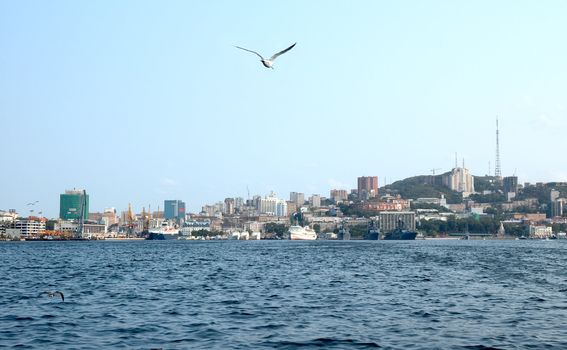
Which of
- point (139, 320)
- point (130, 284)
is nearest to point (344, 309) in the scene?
point (139, 320)

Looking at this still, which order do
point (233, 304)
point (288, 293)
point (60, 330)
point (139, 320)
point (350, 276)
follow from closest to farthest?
point (60, 330) → point (139, 320) → point (233, 304) → point (288, 293) → point (350, 276)

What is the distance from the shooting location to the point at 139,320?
2564 centimetres

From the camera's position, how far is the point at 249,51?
26453mm

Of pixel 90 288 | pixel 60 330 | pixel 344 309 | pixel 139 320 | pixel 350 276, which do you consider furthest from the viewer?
pixel 350 276

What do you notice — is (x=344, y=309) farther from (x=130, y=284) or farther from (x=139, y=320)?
(x=130, y=284)

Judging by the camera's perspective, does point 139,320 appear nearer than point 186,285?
Yes

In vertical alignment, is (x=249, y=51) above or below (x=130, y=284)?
above

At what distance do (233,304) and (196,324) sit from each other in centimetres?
588

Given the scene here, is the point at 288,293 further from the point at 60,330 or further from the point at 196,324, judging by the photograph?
the point at 60,330

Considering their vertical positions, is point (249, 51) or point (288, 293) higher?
point (249, 51)

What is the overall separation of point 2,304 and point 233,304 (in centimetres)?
907

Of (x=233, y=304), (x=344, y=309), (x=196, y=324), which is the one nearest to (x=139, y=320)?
(x=196, y=324)

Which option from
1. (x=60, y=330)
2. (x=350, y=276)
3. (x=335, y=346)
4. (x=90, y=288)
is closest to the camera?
(x=335, y=346)

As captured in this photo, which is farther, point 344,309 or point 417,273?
point 417,273
